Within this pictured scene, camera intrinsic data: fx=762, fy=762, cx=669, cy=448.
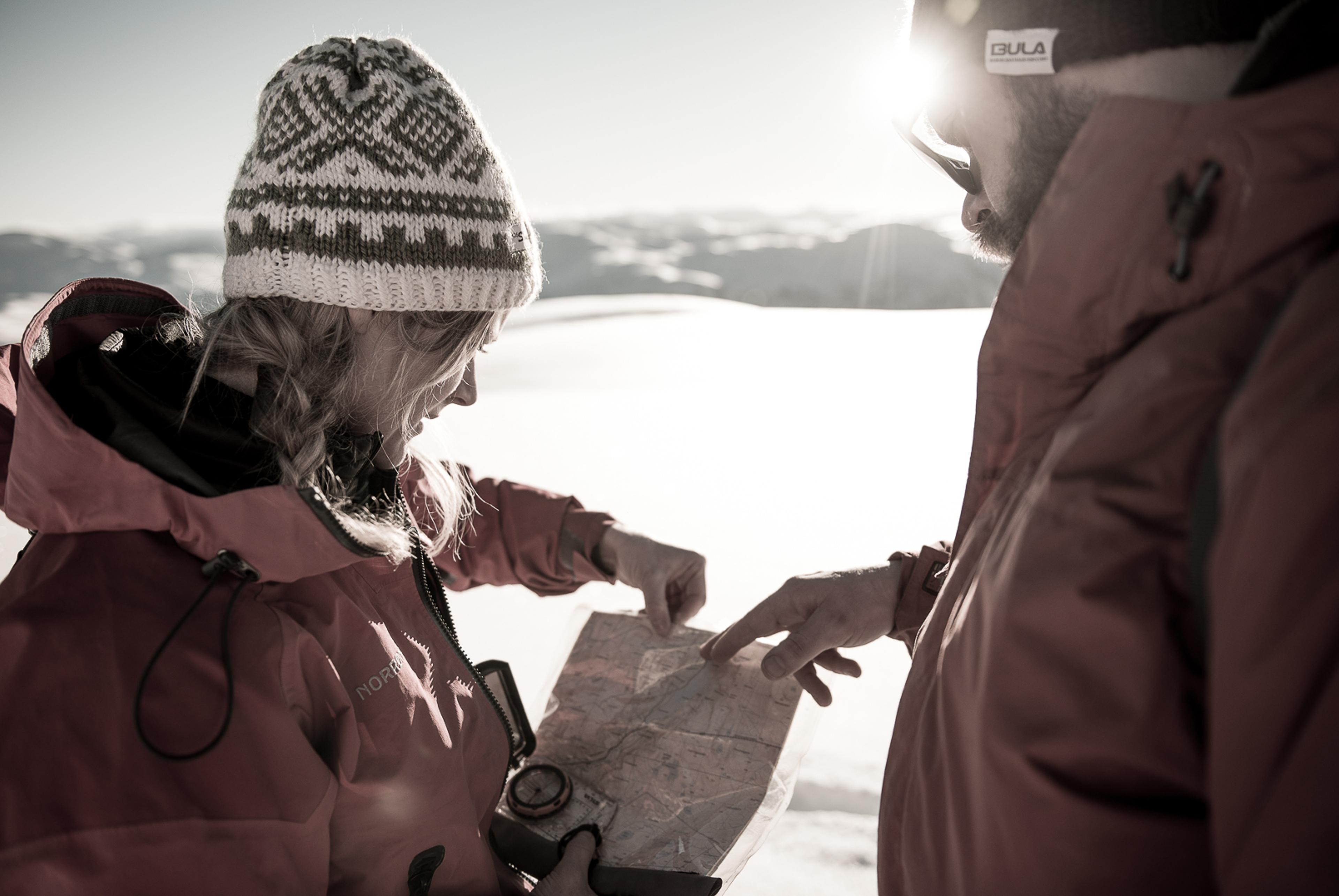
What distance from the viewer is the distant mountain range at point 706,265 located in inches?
641

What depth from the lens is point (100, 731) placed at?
0.92m

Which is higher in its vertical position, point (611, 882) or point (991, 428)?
point (991, 428)

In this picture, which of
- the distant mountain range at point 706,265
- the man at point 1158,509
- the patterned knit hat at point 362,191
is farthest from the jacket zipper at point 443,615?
the distant mountain range at point 706,265

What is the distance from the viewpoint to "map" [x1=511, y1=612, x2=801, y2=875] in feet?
5.38

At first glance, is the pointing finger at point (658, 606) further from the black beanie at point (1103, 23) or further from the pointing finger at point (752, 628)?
the black beanie at point (1103, 23)

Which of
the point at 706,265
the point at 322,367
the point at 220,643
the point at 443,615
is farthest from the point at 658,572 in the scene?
the point at 706,265

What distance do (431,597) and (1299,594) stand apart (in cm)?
139

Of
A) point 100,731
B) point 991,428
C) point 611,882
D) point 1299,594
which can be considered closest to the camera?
point 1299,594

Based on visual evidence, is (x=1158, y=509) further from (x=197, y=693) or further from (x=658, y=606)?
(x=658, y=606)

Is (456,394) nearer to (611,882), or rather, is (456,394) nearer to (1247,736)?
(611,882)

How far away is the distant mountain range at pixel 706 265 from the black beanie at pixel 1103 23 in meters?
14.6

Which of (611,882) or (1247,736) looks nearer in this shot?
(1247,736)

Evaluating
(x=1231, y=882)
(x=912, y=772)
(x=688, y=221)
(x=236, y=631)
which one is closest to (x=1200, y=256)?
(x=1231, y=882)

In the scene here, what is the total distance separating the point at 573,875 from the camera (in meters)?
1.55
